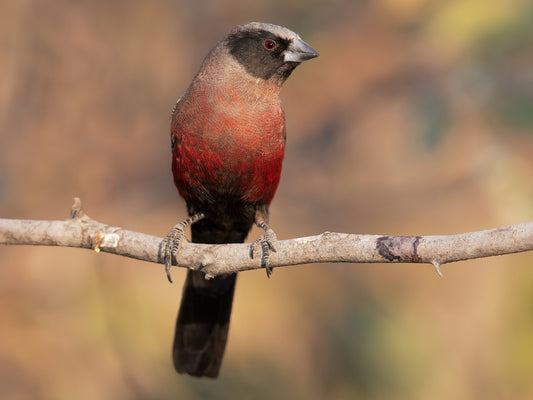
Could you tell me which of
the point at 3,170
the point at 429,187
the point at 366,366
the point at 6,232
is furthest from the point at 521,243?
the point at 3,170

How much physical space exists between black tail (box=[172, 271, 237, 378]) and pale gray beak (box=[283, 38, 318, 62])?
A: 5.53ft

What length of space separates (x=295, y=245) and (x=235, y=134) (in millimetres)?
922

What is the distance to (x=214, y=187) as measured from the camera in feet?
14.6

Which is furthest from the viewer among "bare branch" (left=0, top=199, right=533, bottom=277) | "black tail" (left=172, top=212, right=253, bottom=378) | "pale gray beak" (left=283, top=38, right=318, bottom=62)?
"black tail" (left=172, top=212, right=253, bottom=378)

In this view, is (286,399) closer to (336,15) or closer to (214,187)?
(214,187)

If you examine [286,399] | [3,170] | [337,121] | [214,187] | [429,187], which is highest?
[337,121]

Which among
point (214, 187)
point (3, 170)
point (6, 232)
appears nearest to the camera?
point (6, 232)

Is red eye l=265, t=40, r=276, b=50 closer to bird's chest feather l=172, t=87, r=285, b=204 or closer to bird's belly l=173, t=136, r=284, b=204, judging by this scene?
bird's chest feather l=172, t=87, r=285, b=204

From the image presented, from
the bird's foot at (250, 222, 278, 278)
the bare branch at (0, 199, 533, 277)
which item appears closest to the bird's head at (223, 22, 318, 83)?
the bird's foot at (250, 222, 278, 278)

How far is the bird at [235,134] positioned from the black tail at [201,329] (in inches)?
20.8

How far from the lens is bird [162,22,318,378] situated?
4.27 m

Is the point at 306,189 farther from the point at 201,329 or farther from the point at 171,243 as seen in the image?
the point at 171,243

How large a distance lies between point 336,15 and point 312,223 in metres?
2.25

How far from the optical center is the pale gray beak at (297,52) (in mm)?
4508
